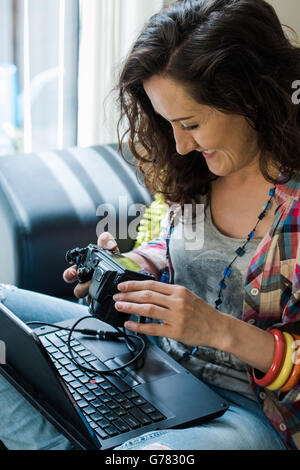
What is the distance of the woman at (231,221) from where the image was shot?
0.98 metres

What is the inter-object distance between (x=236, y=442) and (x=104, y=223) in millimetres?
933

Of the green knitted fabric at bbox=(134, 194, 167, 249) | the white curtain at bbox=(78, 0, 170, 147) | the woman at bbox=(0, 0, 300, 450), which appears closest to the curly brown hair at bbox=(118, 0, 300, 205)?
the woman at bbox=(0, 0, 300, 450)

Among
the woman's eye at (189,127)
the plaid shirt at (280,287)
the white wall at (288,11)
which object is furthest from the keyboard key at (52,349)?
the white wall at (288,11)

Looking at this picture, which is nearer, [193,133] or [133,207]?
[193,133]

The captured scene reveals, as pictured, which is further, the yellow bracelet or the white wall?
the white wall

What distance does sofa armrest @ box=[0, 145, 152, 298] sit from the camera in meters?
1.64

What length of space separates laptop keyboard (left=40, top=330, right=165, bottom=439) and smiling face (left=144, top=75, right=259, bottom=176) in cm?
43

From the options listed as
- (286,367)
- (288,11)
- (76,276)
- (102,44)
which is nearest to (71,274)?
(76,276)

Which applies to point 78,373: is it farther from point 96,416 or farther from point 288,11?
point 288,11

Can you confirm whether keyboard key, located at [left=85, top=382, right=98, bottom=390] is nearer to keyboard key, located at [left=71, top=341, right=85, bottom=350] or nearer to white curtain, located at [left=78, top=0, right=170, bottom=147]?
keyboard key, located at [left=71, top=341, right=85, bottom=350]

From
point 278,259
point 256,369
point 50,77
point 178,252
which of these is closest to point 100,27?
point 50,77

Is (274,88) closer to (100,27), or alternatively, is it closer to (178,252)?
(178,252)

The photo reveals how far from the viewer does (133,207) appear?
1.86 m

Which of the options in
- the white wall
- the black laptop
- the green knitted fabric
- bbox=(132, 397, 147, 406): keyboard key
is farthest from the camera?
the white wall
